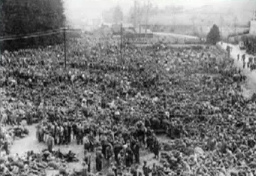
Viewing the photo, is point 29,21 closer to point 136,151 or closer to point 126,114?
point 126,114

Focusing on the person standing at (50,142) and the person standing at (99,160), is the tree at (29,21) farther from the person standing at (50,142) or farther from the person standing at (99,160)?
the person standing at (99,160)

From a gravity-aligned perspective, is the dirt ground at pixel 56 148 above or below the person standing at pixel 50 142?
below

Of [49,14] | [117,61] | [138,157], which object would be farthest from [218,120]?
[49,14]

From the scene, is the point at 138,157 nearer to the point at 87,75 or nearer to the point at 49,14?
the point at 87,75

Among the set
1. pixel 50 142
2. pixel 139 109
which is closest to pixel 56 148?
pixel 50 142

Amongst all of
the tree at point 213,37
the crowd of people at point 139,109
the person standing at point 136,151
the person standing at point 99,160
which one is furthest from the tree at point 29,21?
the person standing at point 99,160

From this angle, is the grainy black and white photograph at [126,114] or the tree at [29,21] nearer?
the grainy black and white photograph at [126,114]

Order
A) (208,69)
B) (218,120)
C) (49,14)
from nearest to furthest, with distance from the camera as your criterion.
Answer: (218,120)
(208,69)
(49,14)
